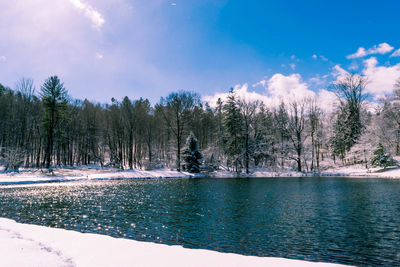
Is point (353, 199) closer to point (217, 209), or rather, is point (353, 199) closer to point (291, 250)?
point (217, 209)

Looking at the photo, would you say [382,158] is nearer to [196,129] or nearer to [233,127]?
[233,127]

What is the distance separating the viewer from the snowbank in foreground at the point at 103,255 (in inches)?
222

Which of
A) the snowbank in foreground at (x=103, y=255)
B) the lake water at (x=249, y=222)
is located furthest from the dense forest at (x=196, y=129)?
the snowbank in foreground at (x=103, y=255)

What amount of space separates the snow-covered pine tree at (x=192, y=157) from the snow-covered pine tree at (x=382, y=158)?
→ 3068 centimetres

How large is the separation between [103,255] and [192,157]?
38437mm

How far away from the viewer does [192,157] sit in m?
44.6

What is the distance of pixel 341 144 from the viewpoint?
5681 centimetres

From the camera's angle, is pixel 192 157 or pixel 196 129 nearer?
pixel 192 157

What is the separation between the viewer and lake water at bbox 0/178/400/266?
8.17 metres

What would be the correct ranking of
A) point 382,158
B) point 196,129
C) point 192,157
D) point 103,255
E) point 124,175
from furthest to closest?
point 196,129 → point 192,157 → point 124,175 → point 382,158 → point 103,255

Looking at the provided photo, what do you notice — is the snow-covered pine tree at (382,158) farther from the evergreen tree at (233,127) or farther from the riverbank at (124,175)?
the evergreen tree at (233,127)

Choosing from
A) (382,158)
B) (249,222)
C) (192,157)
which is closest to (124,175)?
(192,157)

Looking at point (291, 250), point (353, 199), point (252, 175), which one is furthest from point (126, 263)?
point (252, 175)

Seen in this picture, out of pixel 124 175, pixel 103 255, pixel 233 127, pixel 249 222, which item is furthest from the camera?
pixel 233 127
